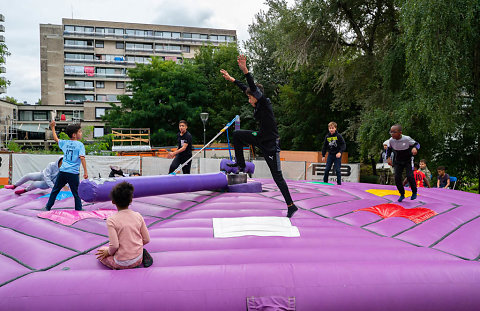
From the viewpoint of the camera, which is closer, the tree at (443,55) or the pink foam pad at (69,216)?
the pink foam pad at (69,216)

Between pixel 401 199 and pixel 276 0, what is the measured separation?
1745 cm

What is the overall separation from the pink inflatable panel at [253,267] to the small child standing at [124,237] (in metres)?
0.08

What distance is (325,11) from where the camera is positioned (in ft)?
47.5

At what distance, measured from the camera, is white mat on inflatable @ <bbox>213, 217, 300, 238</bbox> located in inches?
139

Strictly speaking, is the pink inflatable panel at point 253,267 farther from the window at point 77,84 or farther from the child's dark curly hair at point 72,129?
the window at point 77,84

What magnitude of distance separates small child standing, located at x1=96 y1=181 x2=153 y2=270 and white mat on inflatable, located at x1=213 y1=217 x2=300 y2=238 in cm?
91

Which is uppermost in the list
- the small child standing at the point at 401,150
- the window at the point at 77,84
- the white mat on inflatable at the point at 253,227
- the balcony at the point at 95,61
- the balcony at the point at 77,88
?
the balcony at the point at 95,61

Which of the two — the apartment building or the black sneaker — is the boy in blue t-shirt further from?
the apartment building

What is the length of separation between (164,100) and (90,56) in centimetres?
2393

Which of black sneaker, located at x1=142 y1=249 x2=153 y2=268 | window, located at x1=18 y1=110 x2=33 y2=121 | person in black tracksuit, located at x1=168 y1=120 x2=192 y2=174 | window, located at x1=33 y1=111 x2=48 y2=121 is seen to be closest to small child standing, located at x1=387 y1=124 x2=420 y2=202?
person in black tracksuit, located at x1=168 y1=120 x2=192 y2=174

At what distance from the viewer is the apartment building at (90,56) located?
4388 centimetres

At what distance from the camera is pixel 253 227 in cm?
369

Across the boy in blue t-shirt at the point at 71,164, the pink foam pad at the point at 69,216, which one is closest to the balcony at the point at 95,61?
the boy in blue t-shirt at the point at 71,164

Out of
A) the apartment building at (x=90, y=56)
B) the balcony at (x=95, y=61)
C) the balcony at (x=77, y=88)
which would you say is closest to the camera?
the apartment building at (x=90, y=56)
